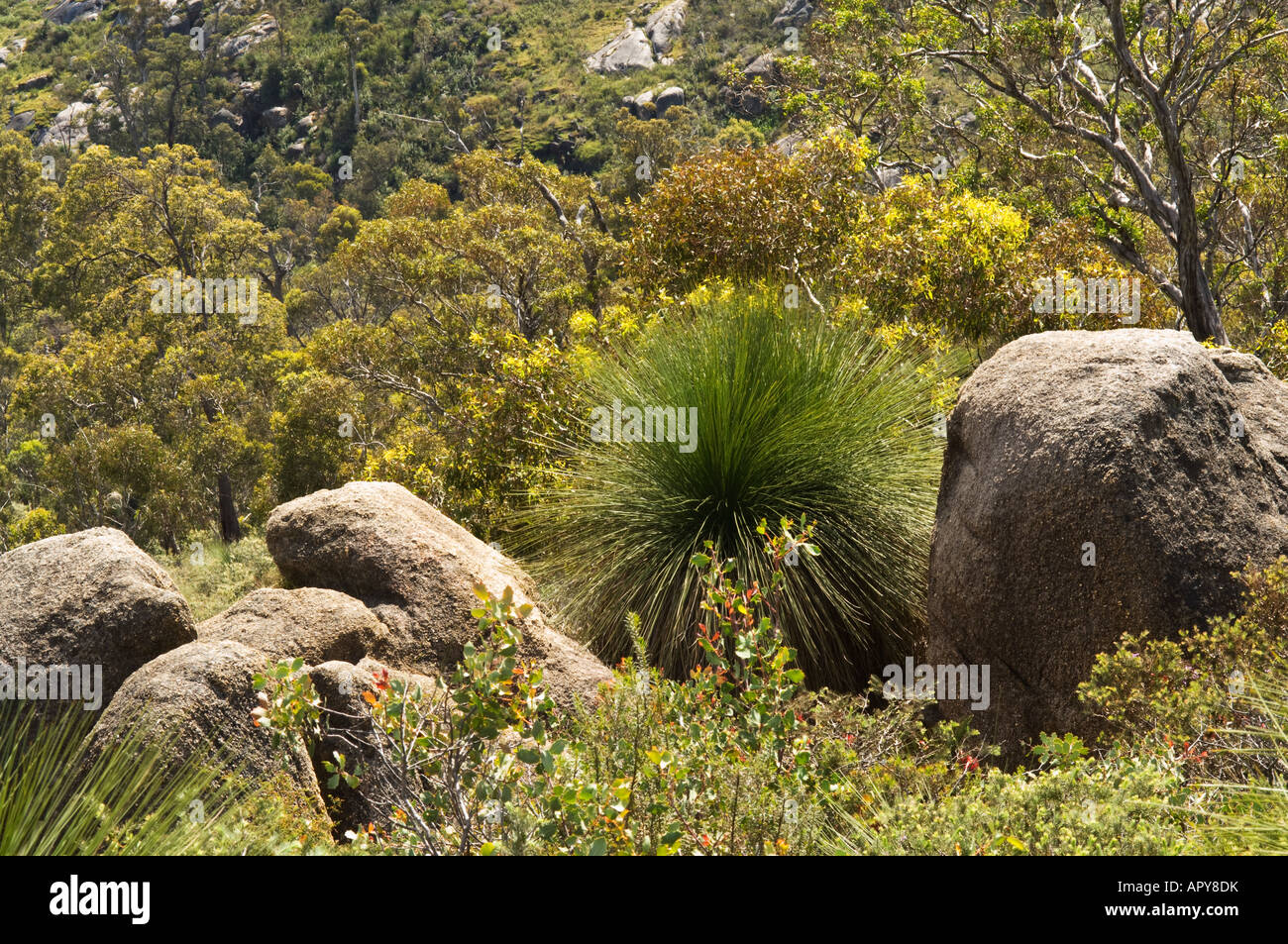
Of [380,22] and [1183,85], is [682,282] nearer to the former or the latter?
[1183,85]

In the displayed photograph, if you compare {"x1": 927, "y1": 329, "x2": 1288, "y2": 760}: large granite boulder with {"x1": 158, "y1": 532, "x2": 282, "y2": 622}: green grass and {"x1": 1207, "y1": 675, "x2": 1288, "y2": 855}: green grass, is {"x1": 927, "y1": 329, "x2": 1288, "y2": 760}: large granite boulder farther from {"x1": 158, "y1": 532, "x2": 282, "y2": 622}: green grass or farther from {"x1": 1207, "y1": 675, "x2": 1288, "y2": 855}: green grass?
{"x1": 158, "y1": 532, "x2": 282, "y2": 622}: green grass

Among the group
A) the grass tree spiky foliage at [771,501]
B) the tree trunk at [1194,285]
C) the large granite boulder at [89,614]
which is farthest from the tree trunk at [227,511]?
the tree trunk at [1194,285]

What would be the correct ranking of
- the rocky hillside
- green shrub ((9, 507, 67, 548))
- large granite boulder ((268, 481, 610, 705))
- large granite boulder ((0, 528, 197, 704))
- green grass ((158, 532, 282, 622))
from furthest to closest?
1. the rocky hillside
2. green shrub ((9, 507, 67, 548))
3. green grass ((158, 532, 282, 622))
4. large granite boulder ((268, 481, 610, 705))
5. large granite boulder ((0, 528, 197, 704))

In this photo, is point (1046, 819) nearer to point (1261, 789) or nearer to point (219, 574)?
point (1261, 789)

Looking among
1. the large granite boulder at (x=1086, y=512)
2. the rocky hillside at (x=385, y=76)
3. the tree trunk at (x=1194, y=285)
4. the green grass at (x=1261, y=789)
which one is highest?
the rocky hillside at (x=385, y=76)

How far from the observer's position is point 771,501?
5805mm

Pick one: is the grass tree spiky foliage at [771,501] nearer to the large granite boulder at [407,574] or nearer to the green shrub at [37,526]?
the large granite boulder at [407,574]

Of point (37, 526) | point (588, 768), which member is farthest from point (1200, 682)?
point (37, 526)

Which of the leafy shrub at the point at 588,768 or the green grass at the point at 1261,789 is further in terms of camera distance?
the leafy shrub at the point at 588,768

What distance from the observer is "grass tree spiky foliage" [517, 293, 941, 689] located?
18.7 feet

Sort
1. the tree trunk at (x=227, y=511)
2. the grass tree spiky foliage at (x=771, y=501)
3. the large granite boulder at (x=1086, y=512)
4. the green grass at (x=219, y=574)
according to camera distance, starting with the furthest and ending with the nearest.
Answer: the tree trunk at (x=227, y=511) < the green grass at (x=219, y=574) < the grass tree spiky foliage at (x=771, y=501) < the large granite boulder at (x=1086, y=512)

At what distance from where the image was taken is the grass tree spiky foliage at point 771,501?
5688 millimetres

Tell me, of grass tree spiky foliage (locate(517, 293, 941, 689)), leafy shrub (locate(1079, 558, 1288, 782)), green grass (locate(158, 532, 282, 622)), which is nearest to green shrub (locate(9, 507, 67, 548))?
green grass (locate(158, 532, 282, 622))
